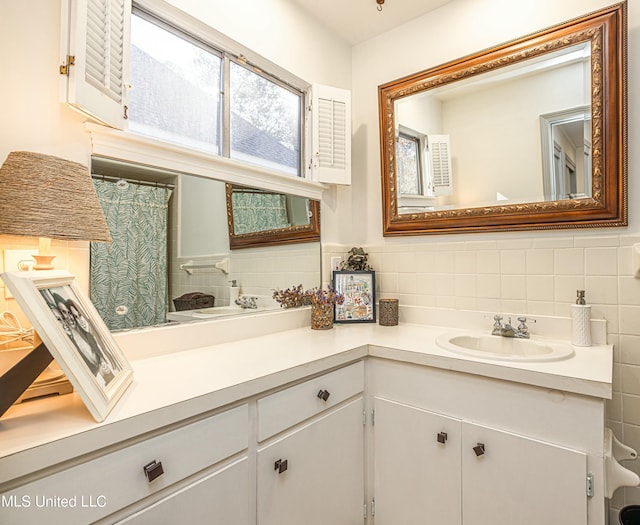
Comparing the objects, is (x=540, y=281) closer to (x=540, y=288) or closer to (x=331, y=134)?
(x=540, y=288)

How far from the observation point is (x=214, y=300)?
169 centimetres

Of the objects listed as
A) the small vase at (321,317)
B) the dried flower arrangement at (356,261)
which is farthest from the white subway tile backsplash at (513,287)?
the small vase at (321,317)

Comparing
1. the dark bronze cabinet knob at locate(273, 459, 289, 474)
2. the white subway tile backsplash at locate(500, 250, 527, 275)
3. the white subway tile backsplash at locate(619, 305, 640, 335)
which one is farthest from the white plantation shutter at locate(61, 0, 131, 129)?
the white subway tile backsplash at locate(619, 305, 640, 335)

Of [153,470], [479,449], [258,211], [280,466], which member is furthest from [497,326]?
[153,470]

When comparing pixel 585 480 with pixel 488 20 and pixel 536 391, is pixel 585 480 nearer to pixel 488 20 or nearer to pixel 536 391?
pixel 536 391

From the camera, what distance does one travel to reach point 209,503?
1029 mm

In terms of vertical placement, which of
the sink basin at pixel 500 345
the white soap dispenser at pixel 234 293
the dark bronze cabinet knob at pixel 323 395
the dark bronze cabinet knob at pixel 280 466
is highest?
the white soap dispenser at pixel 234 293

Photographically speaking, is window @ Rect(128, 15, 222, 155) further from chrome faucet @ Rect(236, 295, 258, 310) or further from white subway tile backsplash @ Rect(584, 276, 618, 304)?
white subway tile backsplash @ Rect(584, 276, 618, 304)

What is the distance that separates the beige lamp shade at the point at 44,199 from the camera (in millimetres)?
→ 908

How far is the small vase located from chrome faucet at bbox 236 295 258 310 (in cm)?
33

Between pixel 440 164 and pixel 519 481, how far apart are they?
150cm

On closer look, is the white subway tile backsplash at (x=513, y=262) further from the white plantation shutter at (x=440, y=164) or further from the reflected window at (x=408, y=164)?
the reflected window at (x=408, y=164)

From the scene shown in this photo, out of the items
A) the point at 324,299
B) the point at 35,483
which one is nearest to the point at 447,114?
the point at 324,299

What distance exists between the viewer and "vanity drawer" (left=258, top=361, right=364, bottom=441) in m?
1.21
